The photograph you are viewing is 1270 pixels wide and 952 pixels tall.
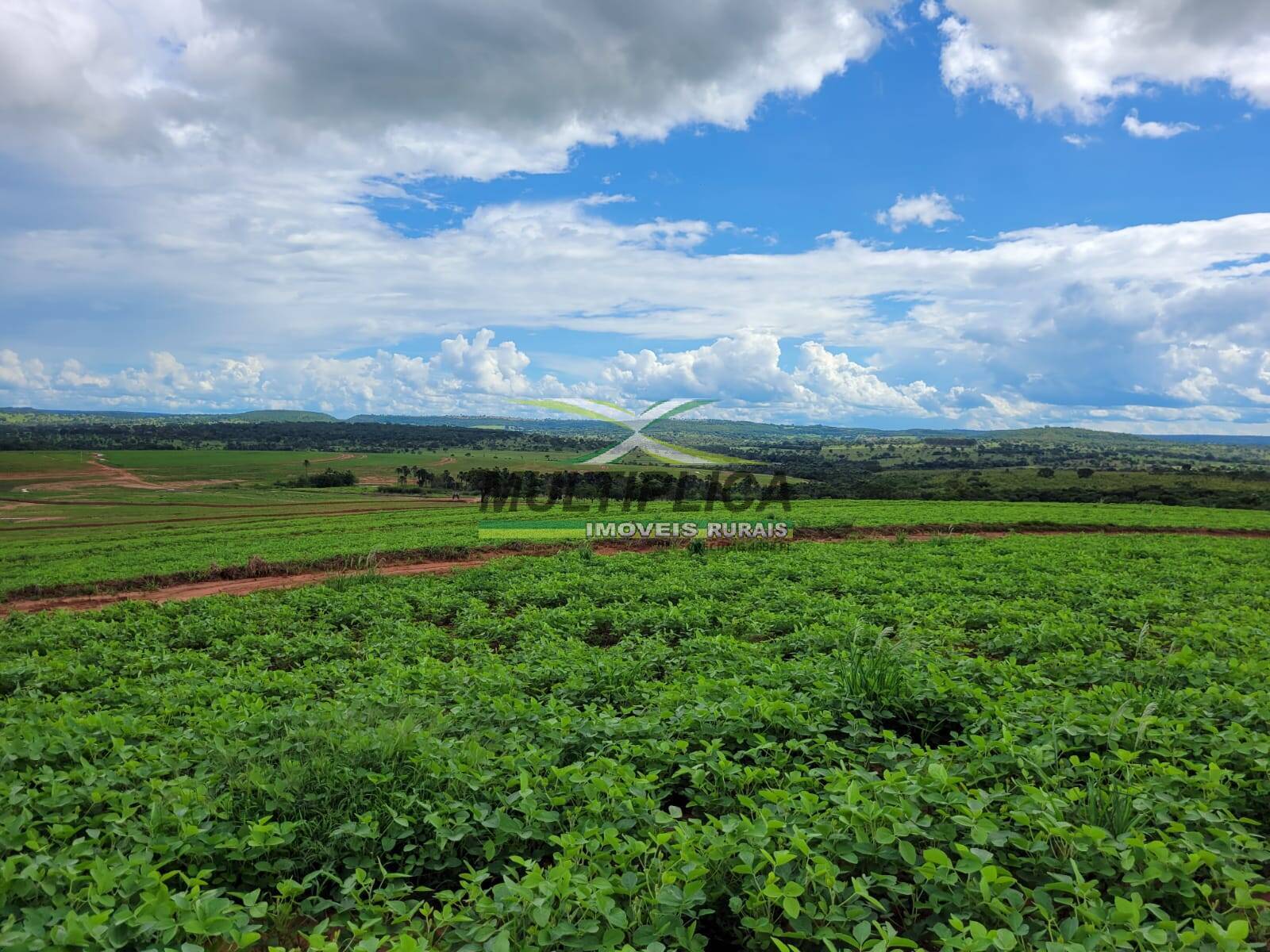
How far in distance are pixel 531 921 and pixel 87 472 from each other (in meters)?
137

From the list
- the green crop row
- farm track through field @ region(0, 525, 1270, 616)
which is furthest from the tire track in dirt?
the green crop row

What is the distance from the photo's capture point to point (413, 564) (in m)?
24.3

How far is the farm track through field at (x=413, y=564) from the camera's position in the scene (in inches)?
771

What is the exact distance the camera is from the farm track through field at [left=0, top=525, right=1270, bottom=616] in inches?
771

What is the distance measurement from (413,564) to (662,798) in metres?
21.8

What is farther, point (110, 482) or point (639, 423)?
point (110, 482)

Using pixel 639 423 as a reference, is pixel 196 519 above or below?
below

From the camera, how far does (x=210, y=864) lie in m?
3.90

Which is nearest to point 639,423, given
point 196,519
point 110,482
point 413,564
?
point 413,564

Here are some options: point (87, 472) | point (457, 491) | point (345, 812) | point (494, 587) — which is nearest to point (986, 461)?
point (457, 491)

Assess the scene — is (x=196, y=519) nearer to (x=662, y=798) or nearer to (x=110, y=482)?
(x=110, y=482)

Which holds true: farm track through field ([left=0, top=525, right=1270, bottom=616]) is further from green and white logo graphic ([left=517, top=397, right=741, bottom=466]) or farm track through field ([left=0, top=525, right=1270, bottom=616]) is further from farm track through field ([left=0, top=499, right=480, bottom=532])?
farm track through field ([left=0, top=499, right=480, bottom=532])

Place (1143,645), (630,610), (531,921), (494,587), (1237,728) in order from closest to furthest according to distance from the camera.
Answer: (531,921), (1237,728), (1143,645), (630,610), (494,587)

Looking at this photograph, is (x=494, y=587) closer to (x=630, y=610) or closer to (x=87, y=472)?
(x=630, y=610)
